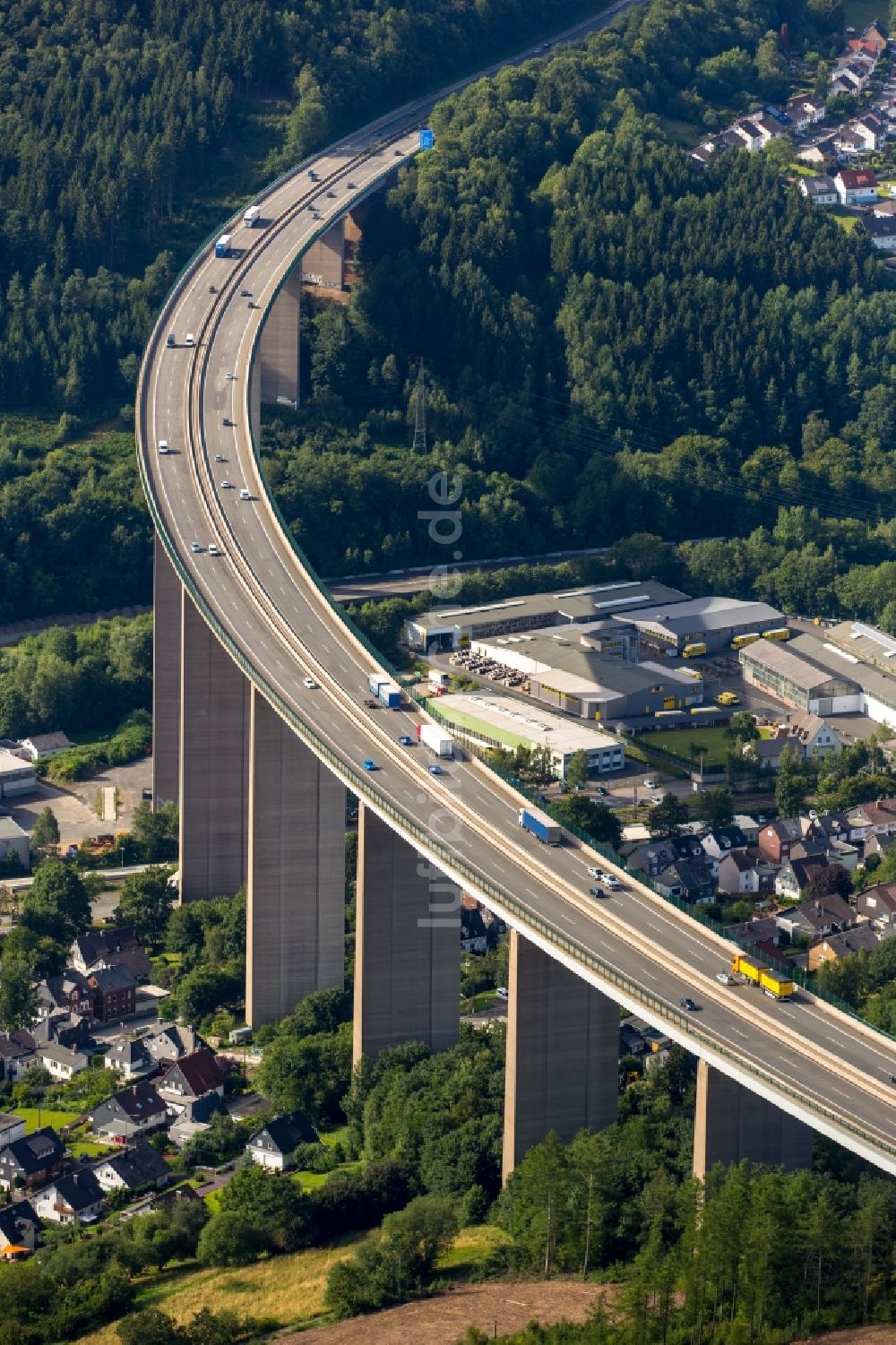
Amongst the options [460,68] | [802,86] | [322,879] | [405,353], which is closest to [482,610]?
[405,353]

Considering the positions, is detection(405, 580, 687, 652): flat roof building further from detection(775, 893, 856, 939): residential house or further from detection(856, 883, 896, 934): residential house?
detection(856, 883, 896, 934): residential house

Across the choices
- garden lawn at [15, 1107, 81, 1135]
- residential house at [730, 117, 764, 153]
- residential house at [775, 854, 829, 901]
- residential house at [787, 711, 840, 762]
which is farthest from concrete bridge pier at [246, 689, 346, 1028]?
residential house at [730, 117, 764, 153]

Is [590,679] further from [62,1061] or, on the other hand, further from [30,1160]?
[30,1160]

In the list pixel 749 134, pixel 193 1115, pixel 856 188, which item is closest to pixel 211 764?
pixel 193 1115

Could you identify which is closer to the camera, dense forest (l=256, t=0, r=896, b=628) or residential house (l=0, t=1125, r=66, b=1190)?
residential house (l=0, t=1125, r=66, b=1190)

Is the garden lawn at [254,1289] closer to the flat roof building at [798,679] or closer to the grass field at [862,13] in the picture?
the flat roof building at [798,679]

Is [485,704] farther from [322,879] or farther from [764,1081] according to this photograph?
[764,1081]
